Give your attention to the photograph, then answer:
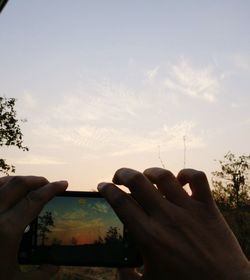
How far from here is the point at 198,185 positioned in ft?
5.06

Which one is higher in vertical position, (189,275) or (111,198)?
(111,198)

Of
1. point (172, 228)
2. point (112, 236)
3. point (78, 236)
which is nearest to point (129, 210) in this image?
point (172, 228)

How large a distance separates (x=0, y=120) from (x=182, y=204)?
38.6m

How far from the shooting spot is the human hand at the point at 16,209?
1600 millimetres

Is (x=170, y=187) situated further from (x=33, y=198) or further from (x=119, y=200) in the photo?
(x=33, y=198)

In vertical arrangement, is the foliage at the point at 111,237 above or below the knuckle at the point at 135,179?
below

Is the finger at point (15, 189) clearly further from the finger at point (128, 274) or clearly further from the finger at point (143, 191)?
the finger at point (128, 274)

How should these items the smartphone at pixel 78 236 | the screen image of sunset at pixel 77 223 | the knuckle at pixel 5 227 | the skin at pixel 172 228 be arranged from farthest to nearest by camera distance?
the screen image of sunset at pixel 77 223 → the smartphone at pixel 78 236 → the knuckle at pixel 5 227 → the skin at pixel 172 228

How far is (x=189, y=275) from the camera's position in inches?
57.9

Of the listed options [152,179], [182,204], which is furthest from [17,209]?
[182,204]

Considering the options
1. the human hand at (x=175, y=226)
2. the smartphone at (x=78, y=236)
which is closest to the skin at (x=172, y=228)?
the human hand at (x=175, y=226)

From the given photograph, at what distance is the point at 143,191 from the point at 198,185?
0.75ft

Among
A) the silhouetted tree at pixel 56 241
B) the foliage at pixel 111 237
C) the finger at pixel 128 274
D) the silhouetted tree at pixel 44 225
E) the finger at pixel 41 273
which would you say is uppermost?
the silhouetted tree at pixel 44 225

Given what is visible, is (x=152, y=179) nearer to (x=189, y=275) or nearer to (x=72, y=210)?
(x=189, y=275)
